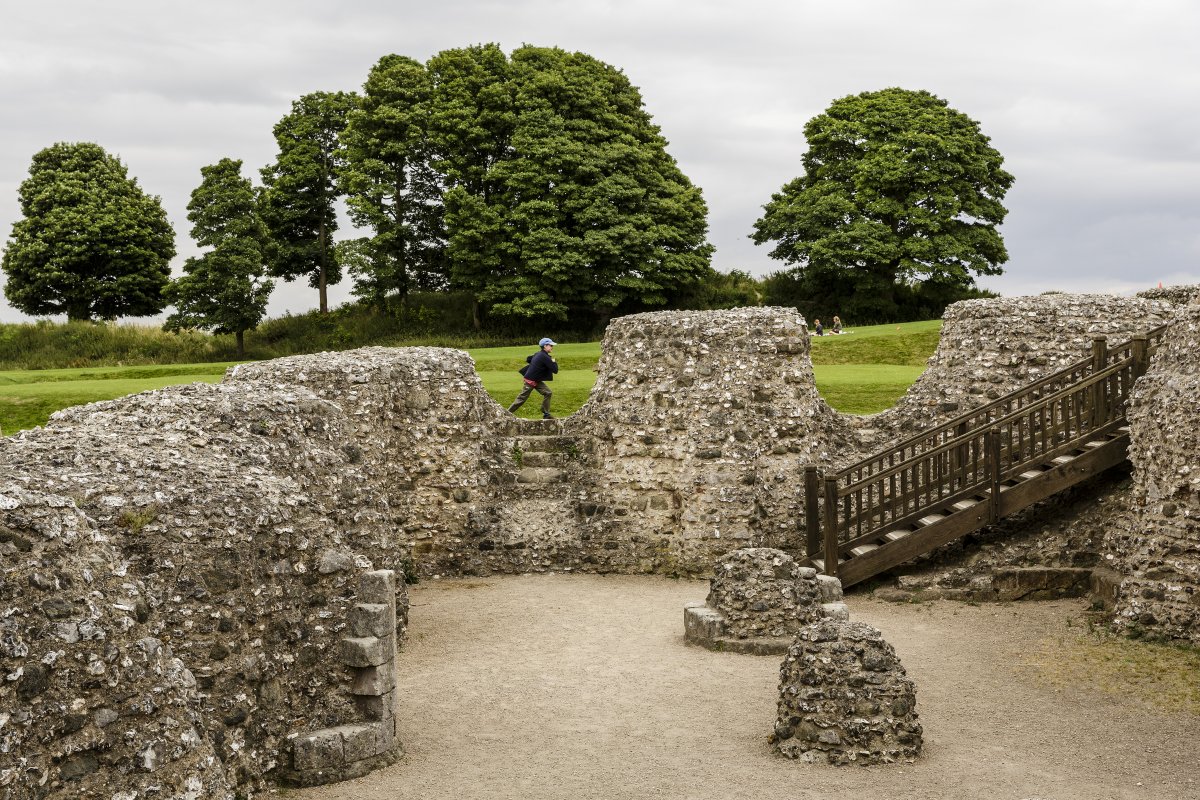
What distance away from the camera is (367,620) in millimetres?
10500

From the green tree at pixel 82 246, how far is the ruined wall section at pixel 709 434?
36.9 metres

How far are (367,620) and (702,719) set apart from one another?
358cm

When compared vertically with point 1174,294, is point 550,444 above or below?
below

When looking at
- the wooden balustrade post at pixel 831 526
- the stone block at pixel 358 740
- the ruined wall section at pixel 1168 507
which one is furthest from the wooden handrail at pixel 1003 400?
the stone block at pixel 358 740

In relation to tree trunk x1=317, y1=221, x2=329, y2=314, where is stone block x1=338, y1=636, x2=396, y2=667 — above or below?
below

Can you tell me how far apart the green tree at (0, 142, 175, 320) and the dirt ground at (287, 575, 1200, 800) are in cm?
3934

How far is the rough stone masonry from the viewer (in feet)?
24.3

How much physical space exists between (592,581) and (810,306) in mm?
30167

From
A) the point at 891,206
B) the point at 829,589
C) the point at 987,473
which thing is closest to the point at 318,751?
the point at 829,589

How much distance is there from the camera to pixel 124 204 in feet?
170

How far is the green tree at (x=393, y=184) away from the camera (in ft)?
149

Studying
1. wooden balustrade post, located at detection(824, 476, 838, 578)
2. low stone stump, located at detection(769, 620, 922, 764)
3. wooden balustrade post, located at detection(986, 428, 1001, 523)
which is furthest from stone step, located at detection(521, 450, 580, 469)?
low stone stump, located at detection(769, 620, 922, 764)

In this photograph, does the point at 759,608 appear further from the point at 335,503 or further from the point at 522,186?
the point at 522,186

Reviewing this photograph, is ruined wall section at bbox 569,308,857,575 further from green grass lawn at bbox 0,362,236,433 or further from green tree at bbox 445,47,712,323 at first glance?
green tree at bbox 445,47,712,323
